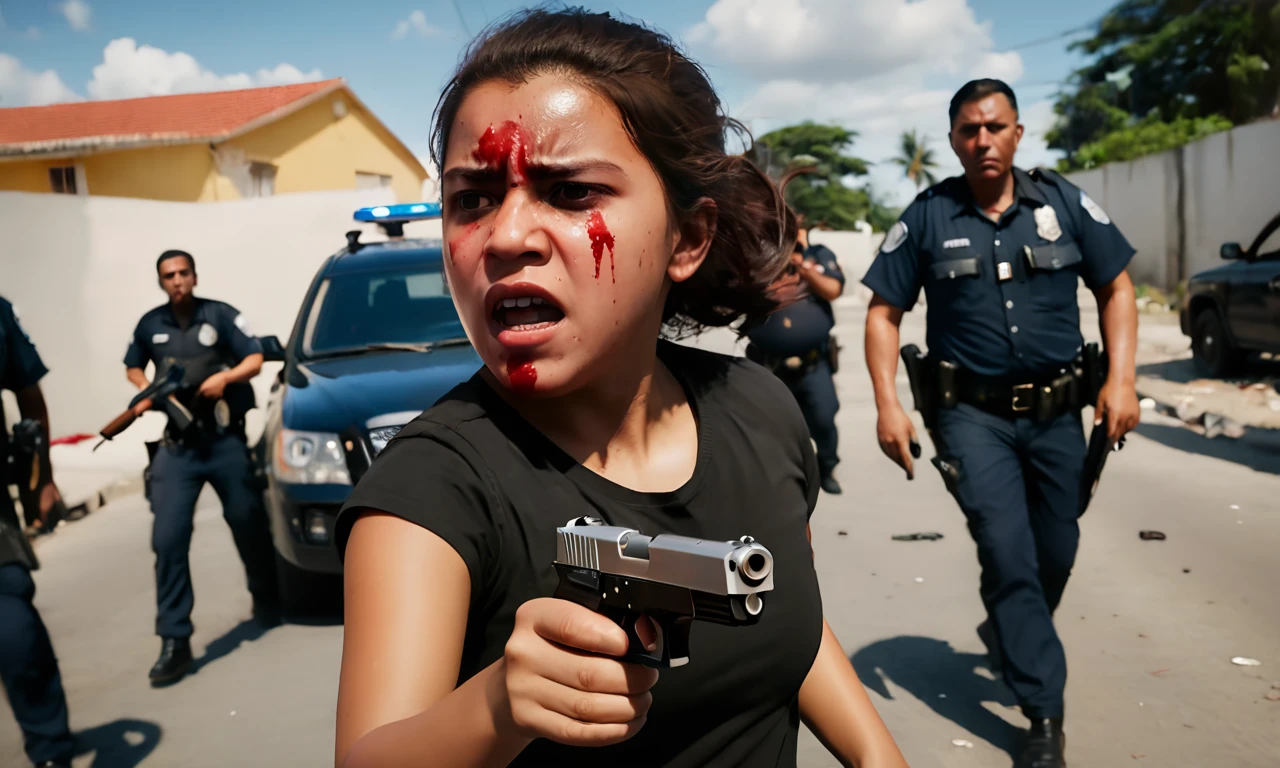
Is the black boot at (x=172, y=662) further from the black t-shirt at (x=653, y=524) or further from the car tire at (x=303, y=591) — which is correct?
the black t-shirt at (x=653, y=524)

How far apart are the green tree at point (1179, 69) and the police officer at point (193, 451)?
105 feet

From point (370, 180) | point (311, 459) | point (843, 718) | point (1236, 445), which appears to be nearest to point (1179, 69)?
point (370, 180)

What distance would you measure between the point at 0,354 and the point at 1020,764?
3948 millimetres

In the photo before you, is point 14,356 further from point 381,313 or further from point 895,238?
Result: point 895,238

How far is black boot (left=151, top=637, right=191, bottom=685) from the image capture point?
191 inches

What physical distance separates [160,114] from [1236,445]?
25.8m

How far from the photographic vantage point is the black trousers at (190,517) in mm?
5027

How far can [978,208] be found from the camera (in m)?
4.09

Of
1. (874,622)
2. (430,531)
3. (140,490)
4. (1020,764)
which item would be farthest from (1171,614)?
(140,490)

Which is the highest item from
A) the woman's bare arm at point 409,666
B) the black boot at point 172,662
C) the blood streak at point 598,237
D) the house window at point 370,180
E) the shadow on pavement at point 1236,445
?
the house window at point 370,180

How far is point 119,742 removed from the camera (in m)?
4.24

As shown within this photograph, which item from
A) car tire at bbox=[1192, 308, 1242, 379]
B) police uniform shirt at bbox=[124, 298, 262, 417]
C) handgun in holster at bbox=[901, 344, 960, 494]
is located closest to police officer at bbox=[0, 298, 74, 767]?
police uniform shirt at bbox=[124, 298, 262, 417]

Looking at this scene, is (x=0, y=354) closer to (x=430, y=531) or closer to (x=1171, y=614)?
(x=430, y=531)

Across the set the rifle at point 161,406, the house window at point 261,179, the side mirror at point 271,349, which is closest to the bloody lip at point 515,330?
the rifle at point 161,406
